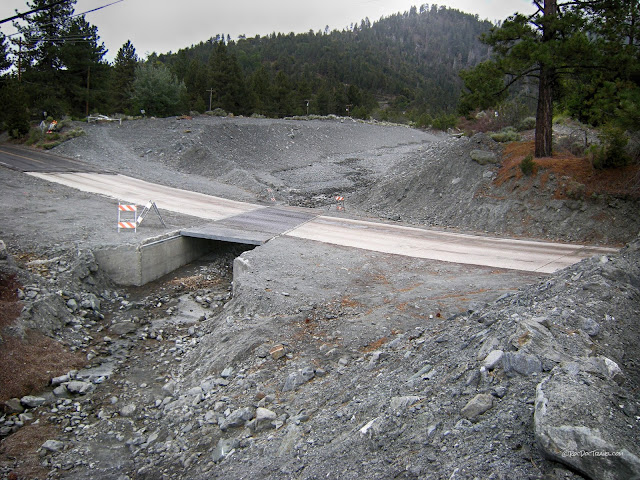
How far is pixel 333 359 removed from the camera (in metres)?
8.58

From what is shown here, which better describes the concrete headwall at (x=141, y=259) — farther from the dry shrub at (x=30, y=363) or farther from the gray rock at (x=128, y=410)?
the gray rock at (x=128, y=410)

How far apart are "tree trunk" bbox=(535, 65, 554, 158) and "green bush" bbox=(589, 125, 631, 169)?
78.7 inches

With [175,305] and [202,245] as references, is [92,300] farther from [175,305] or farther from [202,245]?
[202,245]

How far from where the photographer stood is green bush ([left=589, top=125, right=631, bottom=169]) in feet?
54.3

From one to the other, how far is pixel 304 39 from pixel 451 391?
658 ft

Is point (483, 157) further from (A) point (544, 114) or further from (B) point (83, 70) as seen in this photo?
(B) point (83, 70)

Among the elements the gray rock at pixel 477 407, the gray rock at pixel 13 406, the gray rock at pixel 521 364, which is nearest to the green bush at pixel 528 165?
the gray rock at pixel 521 364

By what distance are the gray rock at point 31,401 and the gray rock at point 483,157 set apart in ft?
60.4

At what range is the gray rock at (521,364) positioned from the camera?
16.9 feet

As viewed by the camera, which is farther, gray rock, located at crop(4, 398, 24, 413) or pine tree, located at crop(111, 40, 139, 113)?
pine tree, located at crop(111, 40, 139, 113)

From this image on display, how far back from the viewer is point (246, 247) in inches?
691

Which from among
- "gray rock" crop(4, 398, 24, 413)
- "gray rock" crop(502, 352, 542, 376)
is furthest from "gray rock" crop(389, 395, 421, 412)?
"gray rock" crop(4, 398, 24, 413)

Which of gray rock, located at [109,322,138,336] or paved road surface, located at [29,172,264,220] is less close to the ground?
paved road surface, located at [29,172,264,220]

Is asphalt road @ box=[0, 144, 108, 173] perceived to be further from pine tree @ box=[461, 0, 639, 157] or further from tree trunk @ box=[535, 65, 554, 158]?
tree trunk @ box=[535, 65, 554, 158]
